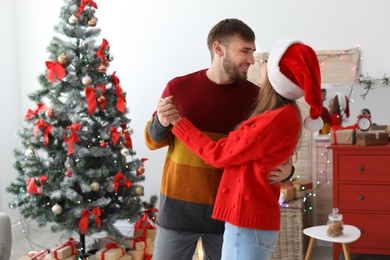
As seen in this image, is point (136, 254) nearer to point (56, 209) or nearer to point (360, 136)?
point (56, 209)

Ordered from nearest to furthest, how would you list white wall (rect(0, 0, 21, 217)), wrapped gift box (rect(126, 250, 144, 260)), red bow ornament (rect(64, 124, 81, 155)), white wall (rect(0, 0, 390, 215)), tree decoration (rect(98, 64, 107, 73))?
red bow ornament (rect(64, 124, 81, 155)), tree decoration (rect(98, 64, 107, 73)), wrapped gift box (rect(126, 250, 144, 260)), white wall (rect(0, 0, 390, 215)), white wall (rect(0, 0, 21, 217))

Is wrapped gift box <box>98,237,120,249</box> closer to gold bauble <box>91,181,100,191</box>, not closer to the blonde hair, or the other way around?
gold bauble <box>91,181,100,191</box>

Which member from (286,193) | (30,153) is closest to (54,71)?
(30,153)

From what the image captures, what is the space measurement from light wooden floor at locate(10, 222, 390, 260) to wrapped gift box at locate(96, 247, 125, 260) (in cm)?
35

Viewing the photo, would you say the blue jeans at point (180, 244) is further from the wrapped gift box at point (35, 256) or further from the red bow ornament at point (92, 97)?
the wrapped gift box at point (35, 256)

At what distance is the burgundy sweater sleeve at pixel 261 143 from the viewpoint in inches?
68.7

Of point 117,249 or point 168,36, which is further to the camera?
point 168,36

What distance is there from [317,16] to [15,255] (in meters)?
2.82

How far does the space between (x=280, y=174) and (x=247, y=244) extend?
27 cm

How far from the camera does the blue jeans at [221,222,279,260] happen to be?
1771 millimetres

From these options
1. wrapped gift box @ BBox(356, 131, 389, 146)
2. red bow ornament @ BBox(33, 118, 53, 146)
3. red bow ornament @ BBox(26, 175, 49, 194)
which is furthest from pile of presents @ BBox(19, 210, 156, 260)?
wrapped gift box @ BBox(356, 131, 389, 146)

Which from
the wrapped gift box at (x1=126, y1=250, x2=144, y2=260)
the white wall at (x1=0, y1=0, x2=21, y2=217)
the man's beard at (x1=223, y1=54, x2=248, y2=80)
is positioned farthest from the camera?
the white wall at (x1=0, y1=0, x2=21, y2=217)

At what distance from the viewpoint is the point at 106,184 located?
11.7ft

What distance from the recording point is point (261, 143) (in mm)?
1746
